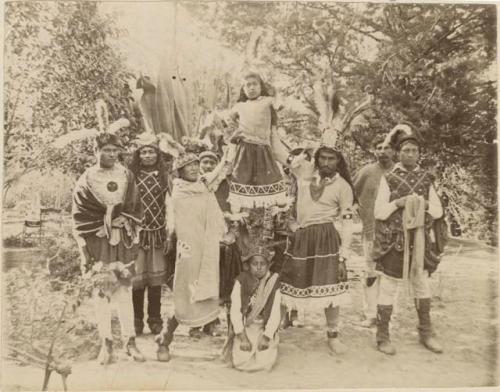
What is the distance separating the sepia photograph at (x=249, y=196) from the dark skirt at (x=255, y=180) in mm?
10

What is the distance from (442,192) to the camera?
168 inches

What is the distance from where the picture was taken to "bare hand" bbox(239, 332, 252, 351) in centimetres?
402

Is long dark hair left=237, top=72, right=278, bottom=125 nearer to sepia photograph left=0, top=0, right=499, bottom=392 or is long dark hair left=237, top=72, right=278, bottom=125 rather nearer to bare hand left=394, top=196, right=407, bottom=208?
sepia photograph left=0, top=0, right=499, bottom=392

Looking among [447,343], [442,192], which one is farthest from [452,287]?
[442,192]

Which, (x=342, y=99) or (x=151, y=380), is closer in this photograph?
(x=151, y=380)

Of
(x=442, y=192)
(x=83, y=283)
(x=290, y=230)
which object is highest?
(x=442, y=192)

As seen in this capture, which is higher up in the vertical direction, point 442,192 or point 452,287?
point 442,192

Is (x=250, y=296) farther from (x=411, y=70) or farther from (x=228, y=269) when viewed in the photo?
(x=411, y=70)

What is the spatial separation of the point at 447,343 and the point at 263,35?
2322 millimetres

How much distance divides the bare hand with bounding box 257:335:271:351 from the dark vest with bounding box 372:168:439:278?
2.82 feet

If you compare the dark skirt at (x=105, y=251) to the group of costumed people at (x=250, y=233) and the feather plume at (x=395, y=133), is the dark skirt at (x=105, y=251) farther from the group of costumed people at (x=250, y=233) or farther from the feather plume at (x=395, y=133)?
the feather plume at (x=395, y=133)

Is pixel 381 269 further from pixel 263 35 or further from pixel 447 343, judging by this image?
pixel 263 35

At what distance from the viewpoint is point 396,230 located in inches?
165

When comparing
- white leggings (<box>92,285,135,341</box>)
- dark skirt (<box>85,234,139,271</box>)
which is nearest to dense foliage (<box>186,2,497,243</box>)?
dark skirt (<box>85,234,139,271</box>)
